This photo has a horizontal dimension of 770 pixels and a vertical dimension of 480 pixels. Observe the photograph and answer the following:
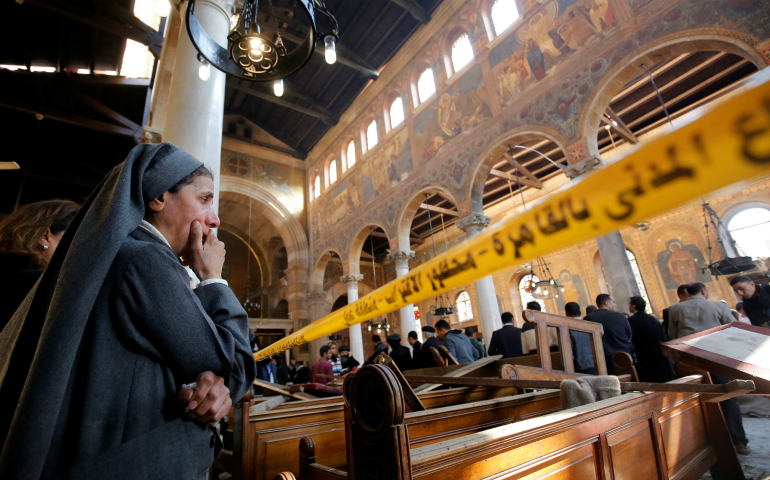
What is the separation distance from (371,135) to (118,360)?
11.9 meters

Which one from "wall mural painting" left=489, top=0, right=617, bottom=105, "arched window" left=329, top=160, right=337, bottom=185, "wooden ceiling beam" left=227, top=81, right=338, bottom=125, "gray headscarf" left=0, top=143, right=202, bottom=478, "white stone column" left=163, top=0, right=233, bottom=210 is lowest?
"gray headscarf" left=0, top=143, right=202, bottom=478

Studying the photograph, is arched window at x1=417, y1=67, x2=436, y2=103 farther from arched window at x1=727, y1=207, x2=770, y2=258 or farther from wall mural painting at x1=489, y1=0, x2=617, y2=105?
arched window at x1=727, y1=207, x2=770, y2=258

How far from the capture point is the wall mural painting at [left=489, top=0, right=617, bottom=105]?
6.59 metres

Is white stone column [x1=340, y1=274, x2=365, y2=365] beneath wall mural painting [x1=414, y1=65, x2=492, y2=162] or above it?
beneath

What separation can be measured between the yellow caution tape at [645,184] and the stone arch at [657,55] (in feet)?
21.8

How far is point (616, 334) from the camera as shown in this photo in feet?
12.7

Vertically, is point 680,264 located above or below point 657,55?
below

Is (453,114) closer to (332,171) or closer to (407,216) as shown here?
(407,216)

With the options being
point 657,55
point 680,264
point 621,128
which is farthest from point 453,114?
point 680,264

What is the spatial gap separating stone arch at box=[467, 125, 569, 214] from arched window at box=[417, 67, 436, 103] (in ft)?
9.35

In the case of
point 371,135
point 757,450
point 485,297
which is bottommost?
point 757,450

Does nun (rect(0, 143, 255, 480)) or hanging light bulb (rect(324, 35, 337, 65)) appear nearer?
nun (rect(0, 143, 255, 480))

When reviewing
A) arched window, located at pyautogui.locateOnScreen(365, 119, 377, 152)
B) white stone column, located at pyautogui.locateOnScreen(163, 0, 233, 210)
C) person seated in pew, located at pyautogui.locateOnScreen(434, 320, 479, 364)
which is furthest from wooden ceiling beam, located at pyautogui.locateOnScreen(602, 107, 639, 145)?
white stone column, located at pyautogui.locateOnScreen(163, 0, 233, 210)

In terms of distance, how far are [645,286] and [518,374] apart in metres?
10.6
